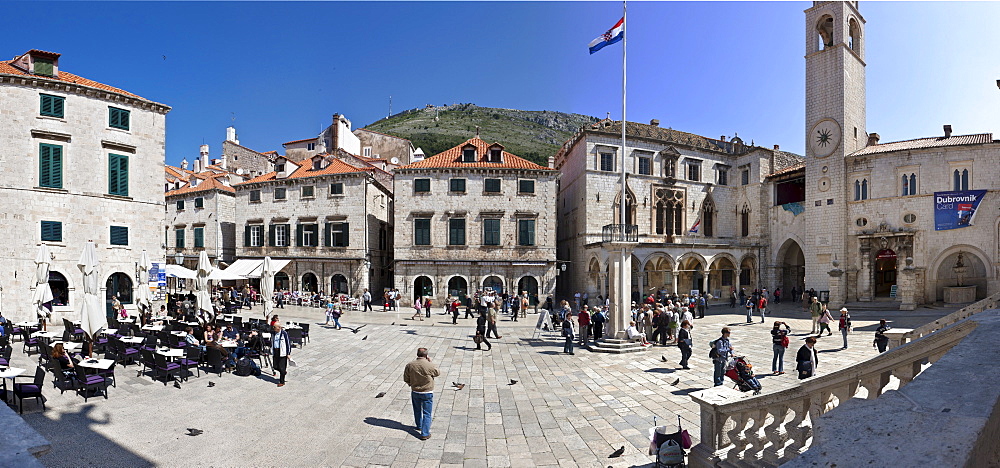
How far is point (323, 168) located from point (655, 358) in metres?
28.7

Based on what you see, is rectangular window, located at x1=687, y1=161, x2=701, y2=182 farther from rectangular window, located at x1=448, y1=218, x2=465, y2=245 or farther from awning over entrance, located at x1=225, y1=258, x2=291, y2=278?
awning over entrance, located at x1=225, y1=258, x2=291, y2=278

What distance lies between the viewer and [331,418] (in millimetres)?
8195

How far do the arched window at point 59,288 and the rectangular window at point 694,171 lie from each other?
3839 cm

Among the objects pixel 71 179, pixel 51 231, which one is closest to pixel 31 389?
pixel 51 231

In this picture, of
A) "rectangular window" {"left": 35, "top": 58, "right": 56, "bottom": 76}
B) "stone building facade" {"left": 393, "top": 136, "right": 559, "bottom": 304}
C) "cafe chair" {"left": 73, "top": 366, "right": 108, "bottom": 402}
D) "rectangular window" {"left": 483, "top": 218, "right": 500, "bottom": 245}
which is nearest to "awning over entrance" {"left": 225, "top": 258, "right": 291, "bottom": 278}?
"stone building facade" {"left": 393, "top": 136, "right": 559, "bottom": 304}

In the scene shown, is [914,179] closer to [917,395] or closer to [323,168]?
[917,395]

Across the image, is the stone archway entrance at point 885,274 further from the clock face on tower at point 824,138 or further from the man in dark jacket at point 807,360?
the man in dark jacket at point 807,360

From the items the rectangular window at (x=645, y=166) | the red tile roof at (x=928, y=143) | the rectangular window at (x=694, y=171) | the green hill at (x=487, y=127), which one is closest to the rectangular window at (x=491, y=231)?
the rectangular window at (x=645, y=166)

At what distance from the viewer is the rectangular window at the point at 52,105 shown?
19609mm

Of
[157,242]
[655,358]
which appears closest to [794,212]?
[655,358]

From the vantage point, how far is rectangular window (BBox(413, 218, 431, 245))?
101ft

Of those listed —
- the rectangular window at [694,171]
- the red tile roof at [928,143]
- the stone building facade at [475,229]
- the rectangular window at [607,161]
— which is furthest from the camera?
the rectangular window at [694,171]

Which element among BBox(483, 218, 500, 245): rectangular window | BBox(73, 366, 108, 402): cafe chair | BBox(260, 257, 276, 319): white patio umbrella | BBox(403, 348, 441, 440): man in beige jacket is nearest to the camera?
BBox(403, 348, 441, 440): man in beige jacket

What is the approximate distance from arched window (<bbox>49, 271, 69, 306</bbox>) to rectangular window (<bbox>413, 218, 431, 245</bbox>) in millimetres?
17671
